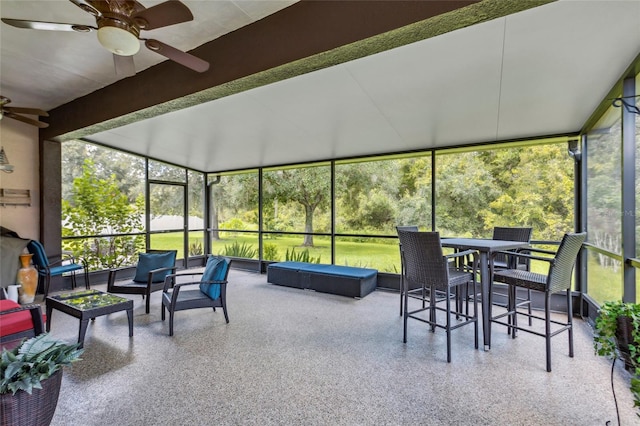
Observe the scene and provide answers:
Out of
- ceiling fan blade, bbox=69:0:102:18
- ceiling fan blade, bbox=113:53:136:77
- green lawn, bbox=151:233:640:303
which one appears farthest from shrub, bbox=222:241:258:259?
ceiling fan blade, bbox=69:0:102:18

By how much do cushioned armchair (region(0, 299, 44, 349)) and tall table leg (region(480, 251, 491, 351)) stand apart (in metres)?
4.12

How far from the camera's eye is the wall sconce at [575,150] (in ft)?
14.0

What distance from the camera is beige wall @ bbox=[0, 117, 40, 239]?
512 centimetres

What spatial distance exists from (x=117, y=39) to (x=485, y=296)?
3766 millimetres

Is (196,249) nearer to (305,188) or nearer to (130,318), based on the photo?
(305,188)

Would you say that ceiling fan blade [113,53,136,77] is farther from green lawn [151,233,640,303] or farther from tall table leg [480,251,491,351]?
green lawn [151,233,640,303]

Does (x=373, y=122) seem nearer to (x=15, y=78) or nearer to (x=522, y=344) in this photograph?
(x=522, y=344)

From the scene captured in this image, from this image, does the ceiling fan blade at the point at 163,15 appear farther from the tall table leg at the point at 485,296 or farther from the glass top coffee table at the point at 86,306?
the tall table leg at the point at 485,296

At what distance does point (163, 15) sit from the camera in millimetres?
2117

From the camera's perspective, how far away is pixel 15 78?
405 centimetres

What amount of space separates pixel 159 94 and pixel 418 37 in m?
2.86

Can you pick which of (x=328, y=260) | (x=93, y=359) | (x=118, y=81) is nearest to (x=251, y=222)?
(x=328, y=260)

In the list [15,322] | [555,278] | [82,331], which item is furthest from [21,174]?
[555,278]

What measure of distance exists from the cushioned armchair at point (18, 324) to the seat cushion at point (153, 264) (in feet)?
5.12
